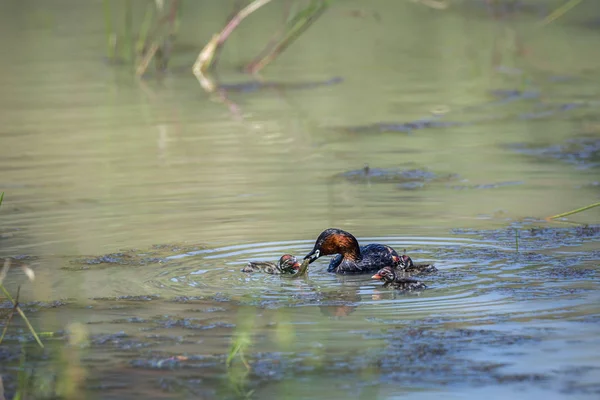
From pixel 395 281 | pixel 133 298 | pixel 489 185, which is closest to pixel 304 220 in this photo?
pixel 489 185

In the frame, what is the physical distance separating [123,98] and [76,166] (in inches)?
185

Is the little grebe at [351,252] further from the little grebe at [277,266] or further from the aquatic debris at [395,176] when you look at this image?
the aquatic debris at [395,176]

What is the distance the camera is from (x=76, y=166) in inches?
497

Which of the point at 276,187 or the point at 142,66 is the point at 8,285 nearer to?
the point at 276,187

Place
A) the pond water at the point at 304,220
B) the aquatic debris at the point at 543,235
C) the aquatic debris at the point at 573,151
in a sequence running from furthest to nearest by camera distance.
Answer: the aquatic debris at the point at 573,151 → the aquatic debris at the point at 543,235 → the pond water at the point at 304,220

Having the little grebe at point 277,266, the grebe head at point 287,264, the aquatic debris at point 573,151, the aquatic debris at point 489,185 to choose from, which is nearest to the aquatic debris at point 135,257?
the little grebe at point 277,266

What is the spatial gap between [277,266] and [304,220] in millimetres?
1748

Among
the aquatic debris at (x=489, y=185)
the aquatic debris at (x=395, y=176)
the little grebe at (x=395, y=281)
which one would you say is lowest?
the little grebe at (x=395, y=281)

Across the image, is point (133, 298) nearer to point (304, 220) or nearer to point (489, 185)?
point (304, 220)

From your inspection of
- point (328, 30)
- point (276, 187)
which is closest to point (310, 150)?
point (276, 187)

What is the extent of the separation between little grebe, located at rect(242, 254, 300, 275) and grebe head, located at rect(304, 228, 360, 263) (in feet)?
0.62

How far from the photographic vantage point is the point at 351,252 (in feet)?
26.3

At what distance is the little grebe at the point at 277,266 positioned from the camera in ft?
25.6

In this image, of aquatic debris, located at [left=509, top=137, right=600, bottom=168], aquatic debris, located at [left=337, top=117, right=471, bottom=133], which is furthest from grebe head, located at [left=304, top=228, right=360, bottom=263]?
aquatic debris, located at [left=337, top=117, right=471, bottom=133]
